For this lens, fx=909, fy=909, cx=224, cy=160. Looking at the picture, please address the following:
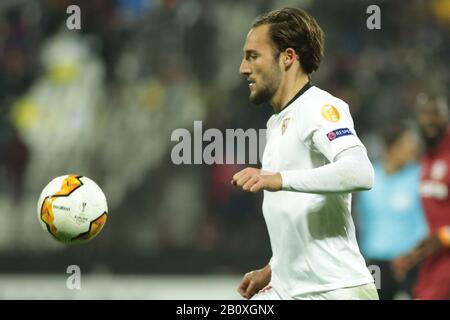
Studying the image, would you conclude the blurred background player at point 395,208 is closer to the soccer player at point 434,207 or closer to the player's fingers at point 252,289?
the soccer player at point 434,207

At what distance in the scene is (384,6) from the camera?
1145 cm

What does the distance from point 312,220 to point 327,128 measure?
45 cm

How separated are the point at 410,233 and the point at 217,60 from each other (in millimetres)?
3555

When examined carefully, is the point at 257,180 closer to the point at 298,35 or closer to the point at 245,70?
the point at 245,70

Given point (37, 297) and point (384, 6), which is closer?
point (37, 297)

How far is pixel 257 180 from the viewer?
3.75m

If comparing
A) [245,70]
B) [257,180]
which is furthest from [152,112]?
[257,180]

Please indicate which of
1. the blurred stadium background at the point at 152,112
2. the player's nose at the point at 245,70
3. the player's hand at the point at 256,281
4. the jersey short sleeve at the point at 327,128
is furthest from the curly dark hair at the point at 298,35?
the blurred stadium background at the point at 152,112

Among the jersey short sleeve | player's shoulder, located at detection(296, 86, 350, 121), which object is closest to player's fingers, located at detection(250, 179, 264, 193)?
the jersey short sleeve

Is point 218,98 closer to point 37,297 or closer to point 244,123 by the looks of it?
point 244,123

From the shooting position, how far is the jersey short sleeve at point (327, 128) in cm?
385

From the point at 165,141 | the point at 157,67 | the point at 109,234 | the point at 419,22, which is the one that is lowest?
the point at 109,234
